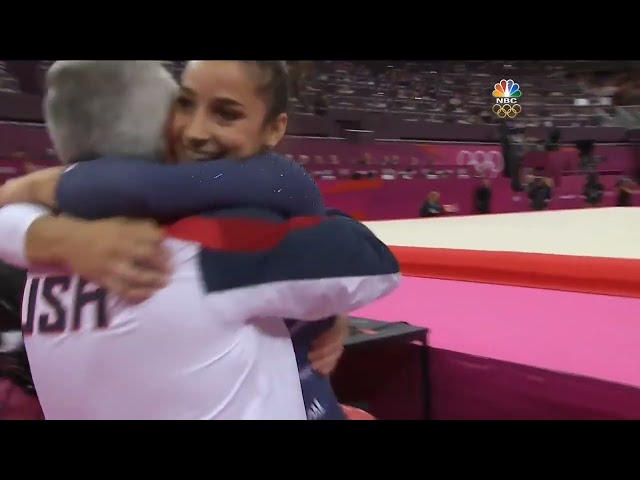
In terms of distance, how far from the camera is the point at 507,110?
6.32ft

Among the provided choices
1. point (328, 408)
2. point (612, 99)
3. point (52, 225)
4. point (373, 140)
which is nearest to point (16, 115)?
point (52, 225)

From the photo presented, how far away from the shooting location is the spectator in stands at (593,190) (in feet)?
11.4

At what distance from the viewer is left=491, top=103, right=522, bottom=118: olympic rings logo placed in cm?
187

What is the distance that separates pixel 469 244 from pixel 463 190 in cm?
56

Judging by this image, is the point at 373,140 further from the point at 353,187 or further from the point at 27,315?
the point at 27,315

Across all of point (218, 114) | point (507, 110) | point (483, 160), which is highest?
point (218, 114)

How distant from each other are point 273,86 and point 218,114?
0.26ft

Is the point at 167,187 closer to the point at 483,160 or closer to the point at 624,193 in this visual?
the point at 483,160

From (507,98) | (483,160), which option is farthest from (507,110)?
(483,160)

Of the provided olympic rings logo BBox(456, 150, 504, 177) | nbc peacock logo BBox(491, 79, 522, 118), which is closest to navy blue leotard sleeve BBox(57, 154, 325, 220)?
nbc peacock logo BBox(491, 79, 522, 118)

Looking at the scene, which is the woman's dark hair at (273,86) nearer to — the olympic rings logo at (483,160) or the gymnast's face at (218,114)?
the gymnast's face at (218,114)

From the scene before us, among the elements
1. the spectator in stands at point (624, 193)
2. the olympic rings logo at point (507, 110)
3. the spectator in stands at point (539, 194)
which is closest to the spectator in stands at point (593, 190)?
the spectator in stands at point (624, 193)

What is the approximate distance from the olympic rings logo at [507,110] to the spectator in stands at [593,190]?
1.66 metres

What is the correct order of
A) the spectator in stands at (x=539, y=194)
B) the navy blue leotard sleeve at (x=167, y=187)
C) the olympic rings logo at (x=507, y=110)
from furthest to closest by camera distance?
the spectator in stands at (x=539, y=194), the olympic rings logo at (x=507, y=110), the navy blue leotard sleeve at (x=167, y=187)
